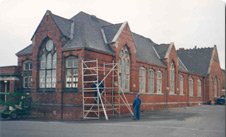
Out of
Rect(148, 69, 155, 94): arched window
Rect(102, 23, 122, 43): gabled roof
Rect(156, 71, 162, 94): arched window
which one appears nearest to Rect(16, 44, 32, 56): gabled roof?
Rect(102, 23, 122, 43): gabled roof

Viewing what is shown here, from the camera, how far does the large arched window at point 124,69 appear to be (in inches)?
1059

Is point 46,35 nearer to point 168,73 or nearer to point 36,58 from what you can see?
point 36,58

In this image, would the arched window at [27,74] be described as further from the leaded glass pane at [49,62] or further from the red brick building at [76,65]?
the leaded glass pane at [49,62]

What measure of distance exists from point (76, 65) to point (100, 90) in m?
2.76

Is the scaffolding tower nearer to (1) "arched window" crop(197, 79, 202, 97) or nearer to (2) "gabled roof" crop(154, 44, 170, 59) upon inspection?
(2) "gabled roof" crop(154, 44, 170, 59)

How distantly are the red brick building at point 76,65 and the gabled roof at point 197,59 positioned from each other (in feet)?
53.3

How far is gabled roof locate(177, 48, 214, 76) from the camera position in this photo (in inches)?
1992

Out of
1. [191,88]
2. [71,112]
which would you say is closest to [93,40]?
[71,112]

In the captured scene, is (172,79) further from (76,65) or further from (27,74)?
(27,74)

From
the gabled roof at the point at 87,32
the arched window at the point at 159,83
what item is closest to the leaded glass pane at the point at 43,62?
the gabled roof at the point at 87,32

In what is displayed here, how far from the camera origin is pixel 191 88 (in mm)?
45812

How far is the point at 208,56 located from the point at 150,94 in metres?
23.6

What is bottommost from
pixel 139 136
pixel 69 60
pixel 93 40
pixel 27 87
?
pixel 139 136

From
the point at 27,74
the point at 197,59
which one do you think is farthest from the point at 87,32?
the point at 197,59
